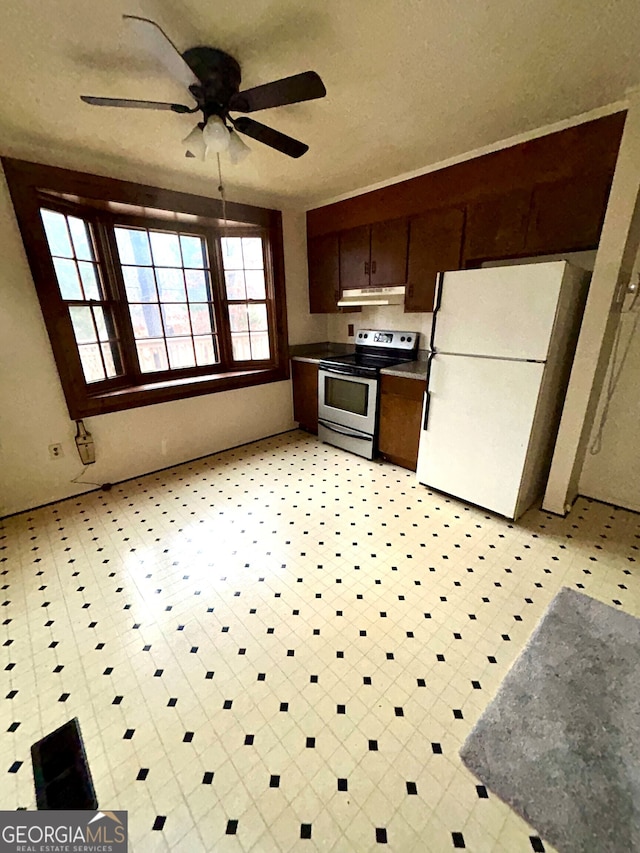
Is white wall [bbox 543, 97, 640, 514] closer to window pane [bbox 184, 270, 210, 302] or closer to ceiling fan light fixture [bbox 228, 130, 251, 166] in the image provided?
ceiling fan light fixture [bbox 228, 130, 251, 166]

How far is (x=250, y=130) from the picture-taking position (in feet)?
5.16

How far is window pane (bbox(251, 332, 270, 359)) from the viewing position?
150 inches

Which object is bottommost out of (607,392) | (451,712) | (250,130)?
(451,712)

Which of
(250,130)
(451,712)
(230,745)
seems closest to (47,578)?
(230,745)

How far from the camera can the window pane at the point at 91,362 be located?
2.79 m

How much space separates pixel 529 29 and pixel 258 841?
2.91 meters

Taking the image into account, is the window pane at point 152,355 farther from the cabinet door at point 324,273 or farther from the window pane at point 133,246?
the cabinet door at point 324,273

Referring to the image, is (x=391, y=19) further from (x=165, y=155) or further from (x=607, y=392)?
(x=607, y=392)

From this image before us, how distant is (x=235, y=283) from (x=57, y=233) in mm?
1465

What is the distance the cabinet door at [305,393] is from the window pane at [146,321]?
1.45 metres

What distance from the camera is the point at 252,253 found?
11.7ft

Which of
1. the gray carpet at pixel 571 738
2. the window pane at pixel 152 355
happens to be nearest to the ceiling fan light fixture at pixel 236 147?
the window pane at pixel 152 355

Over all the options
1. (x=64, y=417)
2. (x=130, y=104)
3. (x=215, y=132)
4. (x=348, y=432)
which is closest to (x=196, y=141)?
(x=215, y=132)

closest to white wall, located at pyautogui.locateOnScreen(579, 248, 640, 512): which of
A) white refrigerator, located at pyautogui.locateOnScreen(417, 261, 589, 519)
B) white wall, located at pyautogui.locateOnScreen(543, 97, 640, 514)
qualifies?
white wall, located at pyautogui.locateOnScreen(543, 97, 640, 514)
